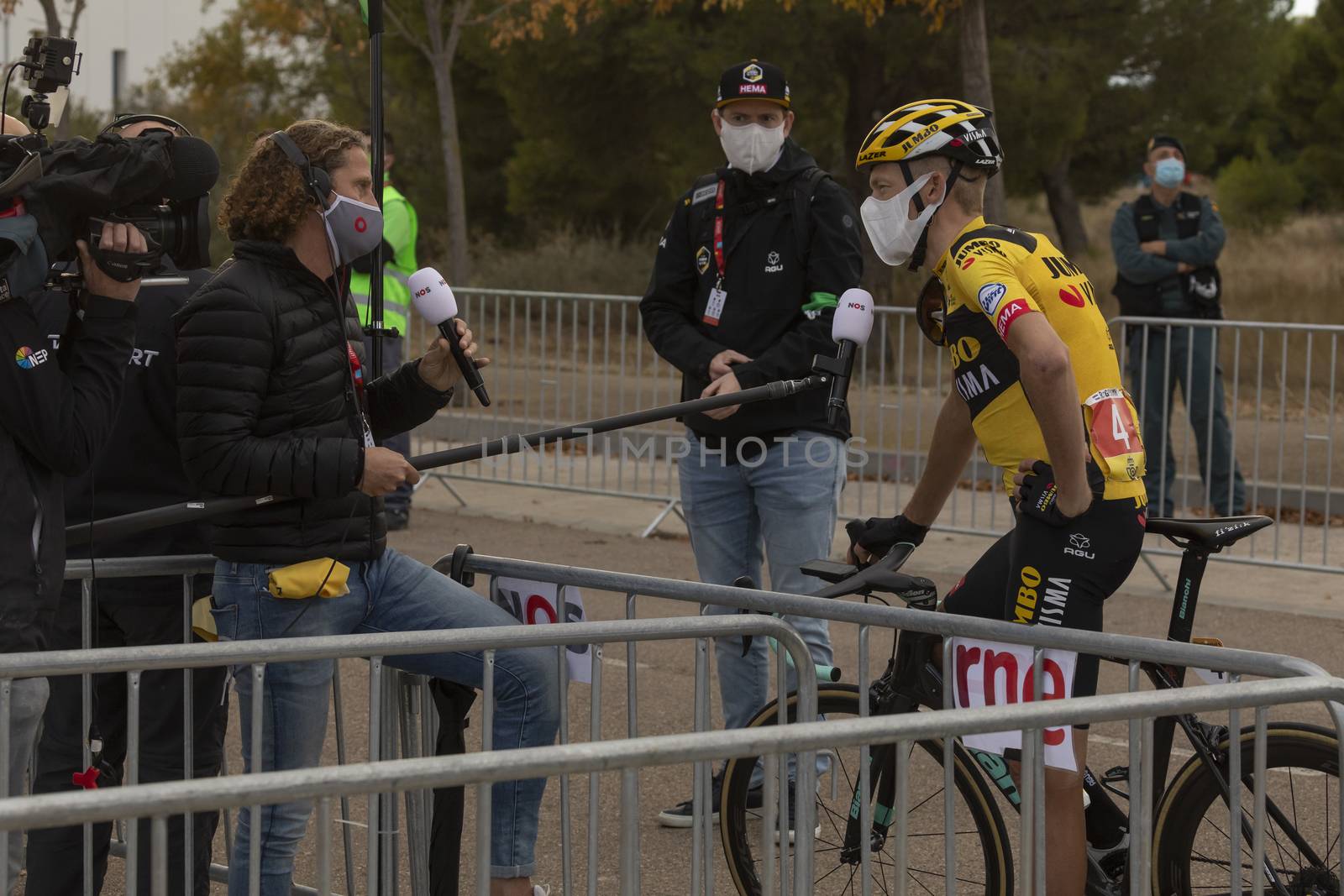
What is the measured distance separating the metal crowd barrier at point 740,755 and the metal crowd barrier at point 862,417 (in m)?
6.21

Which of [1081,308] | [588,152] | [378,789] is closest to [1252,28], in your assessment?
[588,152]

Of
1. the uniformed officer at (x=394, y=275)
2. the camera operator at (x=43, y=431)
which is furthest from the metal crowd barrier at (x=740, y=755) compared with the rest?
the uniformed officer at (x=394, y=275)

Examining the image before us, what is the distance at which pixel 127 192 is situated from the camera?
3.53 metres

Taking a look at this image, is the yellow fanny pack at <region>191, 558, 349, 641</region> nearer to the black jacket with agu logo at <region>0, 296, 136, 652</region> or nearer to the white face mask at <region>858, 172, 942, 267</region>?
the black jacket with agu logo at <region>0, 296, 136, 652</region>

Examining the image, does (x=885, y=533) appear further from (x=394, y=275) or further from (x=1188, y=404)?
(x=394, y=275)

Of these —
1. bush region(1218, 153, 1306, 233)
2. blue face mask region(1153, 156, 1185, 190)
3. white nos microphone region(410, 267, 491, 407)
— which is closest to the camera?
white nos microphone region(410, 267, 491, 407)

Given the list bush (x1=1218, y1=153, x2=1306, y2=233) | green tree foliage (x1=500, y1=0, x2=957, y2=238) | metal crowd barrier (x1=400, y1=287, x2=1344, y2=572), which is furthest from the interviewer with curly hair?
bush (x1=1218, y1=153, x2=1306, y2=233)

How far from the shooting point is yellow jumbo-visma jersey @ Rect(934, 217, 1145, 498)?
12.5 feet

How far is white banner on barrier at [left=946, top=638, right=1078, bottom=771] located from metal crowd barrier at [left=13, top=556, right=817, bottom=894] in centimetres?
39

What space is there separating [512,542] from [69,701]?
6.09m

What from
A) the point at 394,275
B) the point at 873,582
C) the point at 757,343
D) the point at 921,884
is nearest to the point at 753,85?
the point at 757,343

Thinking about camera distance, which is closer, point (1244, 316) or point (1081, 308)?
point (1081, 308)

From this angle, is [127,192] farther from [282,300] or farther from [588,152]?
[588,152]

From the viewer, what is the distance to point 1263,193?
3791 centimetres
